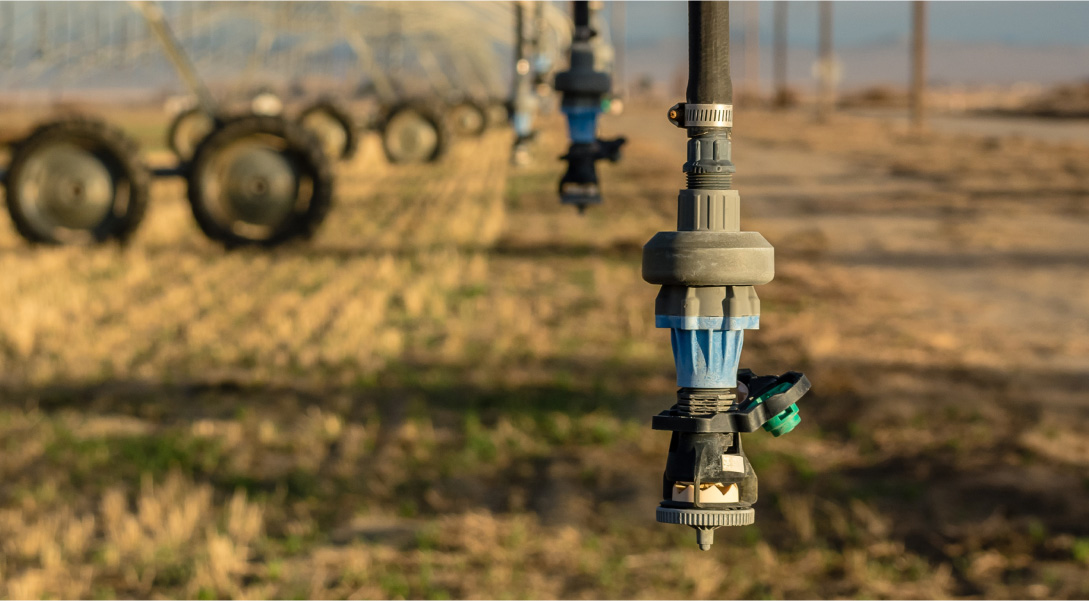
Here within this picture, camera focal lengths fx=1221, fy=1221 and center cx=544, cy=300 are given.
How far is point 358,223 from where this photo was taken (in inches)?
779

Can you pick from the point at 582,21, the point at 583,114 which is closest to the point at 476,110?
the point at 583,114

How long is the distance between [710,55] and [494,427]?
7764 millimetres

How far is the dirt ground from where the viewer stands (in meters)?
7.11

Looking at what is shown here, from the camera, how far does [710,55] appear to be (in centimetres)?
168

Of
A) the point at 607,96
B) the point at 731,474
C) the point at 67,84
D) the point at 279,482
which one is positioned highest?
the point at 67,84

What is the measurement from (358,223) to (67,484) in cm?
1200

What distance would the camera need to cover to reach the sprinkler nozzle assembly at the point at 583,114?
309cm

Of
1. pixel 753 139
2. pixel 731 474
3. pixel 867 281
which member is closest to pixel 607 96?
pixel 731 474

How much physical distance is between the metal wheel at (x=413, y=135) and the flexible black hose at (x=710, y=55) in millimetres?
29570

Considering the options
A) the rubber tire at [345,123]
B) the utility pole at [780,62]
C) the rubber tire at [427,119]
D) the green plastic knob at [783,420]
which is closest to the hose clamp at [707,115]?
the green plastic knob at [783,420]

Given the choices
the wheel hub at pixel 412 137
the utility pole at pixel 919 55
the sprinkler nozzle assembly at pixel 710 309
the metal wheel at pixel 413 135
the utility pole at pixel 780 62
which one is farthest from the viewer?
the utility pole at pixel 780 62

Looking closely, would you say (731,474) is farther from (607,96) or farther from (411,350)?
(411,350)

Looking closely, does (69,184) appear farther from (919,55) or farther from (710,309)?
(919,55)

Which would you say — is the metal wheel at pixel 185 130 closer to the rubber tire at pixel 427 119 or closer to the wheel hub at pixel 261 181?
the rubber tire at pixel 427 119
